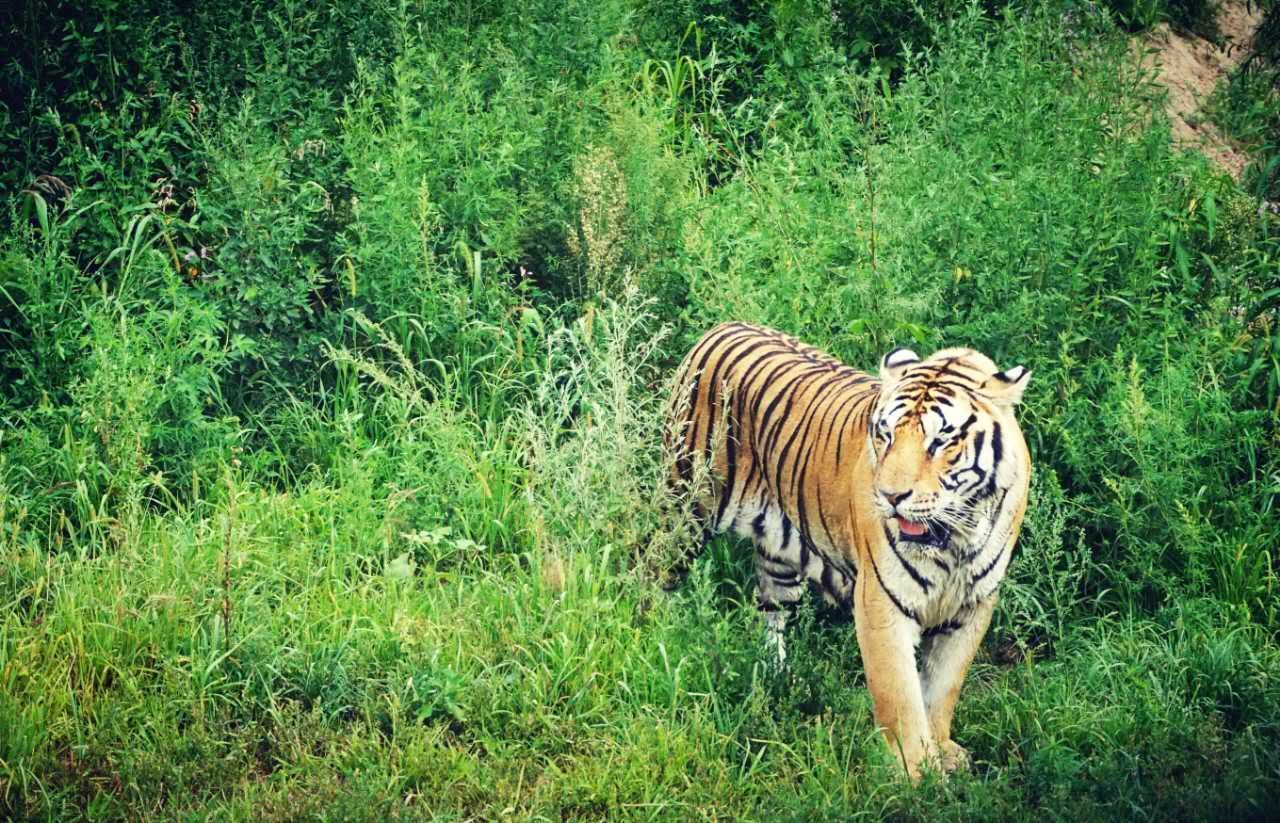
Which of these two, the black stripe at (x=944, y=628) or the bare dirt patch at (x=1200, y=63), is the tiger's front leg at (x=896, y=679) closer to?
the black stripe at (x=944, y=628)

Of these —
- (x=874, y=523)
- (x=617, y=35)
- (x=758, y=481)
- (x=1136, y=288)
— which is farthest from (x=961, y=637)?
(x=617, y=35)

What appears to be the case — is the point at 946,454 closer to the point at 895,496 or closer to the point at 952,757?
the point at 895,496

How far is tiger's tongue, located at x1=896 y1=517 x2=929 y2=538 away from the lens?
427 centimetres

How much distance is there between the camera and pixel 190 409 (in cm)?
573

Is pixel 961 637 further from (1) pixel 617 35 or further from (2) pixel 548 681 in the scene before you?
(1) pixel 617 35

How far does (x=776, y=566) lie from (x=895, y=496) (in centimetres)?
120

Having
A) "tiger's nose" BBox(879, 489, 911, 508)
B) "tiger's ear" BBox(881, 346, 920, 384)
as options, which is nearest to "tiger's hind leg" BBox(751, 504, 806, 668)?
"tiger's ear" BBox(881, 346, 920, 384)

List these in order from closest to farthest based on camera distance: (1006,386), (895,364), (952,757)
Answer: (1006,386)
(952,757)
(895,364)

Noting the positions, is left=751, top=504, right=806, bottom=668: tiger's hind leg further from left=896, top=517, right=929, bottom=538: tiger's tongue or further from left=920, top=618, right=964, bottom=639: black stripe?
left=896, top=517, right=929, bottom=538: tiger's tongue

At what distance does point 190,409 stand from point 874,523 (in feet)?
9.51

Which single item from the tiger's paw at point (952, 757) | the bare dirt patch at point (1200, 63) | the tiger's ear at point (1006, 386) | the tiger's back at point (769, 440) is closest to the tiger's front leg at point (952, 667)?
the tiger's paw at point (952, 757)

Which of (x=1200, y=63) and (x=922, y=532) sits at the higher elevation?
(x=1200, y=63)

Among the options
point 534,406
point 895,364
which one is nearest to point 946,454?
point 895,364

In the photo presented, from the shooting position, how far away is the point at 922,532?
429 centimetres
